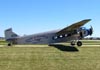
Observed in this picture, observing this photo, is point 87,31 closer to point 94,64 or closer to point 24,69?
point 94,64

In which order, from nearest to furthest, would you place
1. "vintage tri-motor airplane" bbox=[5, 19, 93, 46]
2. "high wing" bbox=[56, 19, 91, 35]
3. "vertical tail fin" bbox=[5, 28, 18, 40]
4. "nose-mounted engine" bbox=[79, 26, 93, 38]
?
"high wing" bbox=[56, 19, 91, 35] → "vintage tri-motor airplane" bbox=[5, 19, 93, 46] → "nose-mounted engine" bbox=[79, 26, 93, 38] → "vertical tail fin" bbox=[5, 28, 18, 40]

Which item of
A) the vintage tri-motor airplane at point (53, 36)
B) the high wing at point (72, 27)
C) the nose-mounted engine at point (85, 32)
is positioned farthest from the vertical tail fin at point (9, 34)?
the nose-mounted engine at point (85, 32)

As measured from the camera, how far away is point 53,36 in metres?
37.0

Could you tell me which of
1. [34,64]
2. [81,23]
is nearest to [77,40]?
[81,23]

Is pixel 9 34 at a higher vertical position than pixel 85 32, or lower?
higher

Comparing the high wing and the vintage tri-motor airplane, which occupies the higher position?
the high wing

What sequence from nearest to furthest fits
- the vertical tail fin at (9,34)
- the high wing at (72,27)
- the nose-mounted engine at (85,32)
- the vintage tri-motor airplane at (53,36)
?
the high wing at (72,27) → the vintage tri-motor airplane at (53,36) → the nose-mounted engine at (85,32) → the vertical tail fin at (9,34)

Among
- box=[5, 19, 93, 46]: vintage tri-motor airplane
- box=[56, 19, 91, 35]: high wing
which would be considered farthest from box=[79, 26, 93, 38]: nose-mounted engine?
box=[56, 19, 91, 35]: high wing

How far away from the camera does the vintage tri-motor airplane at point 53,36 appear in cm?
3634

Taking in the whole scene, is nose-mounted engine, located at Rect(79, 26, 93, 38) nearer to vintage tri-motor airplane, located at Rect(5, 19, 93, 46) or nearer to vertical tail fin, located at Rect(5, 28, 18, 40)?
vintage tri-motor airplane, located at Rect(5, 19, 93, 46)

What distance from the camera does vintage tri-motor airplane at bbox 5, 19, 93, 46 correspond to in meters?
36.3

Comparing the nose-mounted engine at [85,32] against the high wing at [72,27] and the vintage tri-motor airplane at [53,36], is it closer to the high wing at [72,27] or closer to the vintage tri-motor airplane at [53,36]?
the vintage tri-motor airplane at [53,36]

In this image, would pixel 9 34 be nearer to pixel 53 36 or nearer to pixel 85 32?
pixel 53 36

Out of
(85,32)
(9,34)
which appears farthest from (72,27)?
(9,34)
